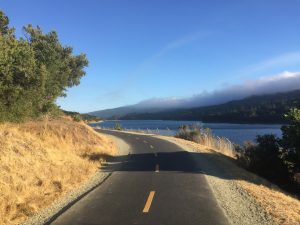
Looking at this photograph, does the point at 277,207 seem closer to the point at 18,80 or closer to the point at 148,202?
the point at 148,202

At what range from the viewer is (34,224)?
29.2ft

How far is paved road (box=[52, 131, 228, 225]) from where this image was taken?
902 cm

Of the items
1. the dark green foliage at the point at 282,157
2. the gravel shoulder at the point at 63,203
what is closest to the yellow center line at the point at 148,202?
the gravel shoulder at the point at 63,203

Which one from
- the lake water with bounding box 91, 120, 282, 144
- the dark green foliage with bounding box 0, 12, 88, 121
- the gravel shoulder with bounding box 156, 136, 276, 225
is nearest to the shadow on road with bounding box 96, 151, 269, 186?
the gravel shoulder with bounding box 156, 136, 276, 225

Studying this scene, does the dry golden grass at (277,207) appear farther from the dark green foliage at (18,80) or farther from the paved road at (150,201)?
the dark green foliage at (18,80)

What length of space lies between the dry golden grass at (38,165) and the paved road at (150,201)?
1.40 metres

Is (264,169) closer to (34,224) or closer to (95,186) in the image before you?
(95,186)

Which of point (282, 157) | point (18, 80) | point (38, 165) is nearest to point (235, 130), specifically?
point (282, 157)

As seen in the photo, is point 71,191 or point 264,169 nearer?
point 71,191

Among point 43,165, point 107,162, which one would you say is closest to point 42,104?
point 107,162

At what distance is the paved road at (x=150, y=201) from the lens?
9.02 m

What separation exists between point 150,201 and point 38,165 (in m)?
6.96

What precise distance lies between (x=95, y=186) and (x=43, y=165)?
3.71m

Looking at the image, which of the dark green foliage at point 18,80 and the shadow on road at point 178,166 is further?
the dark green foliage at point 18,80
